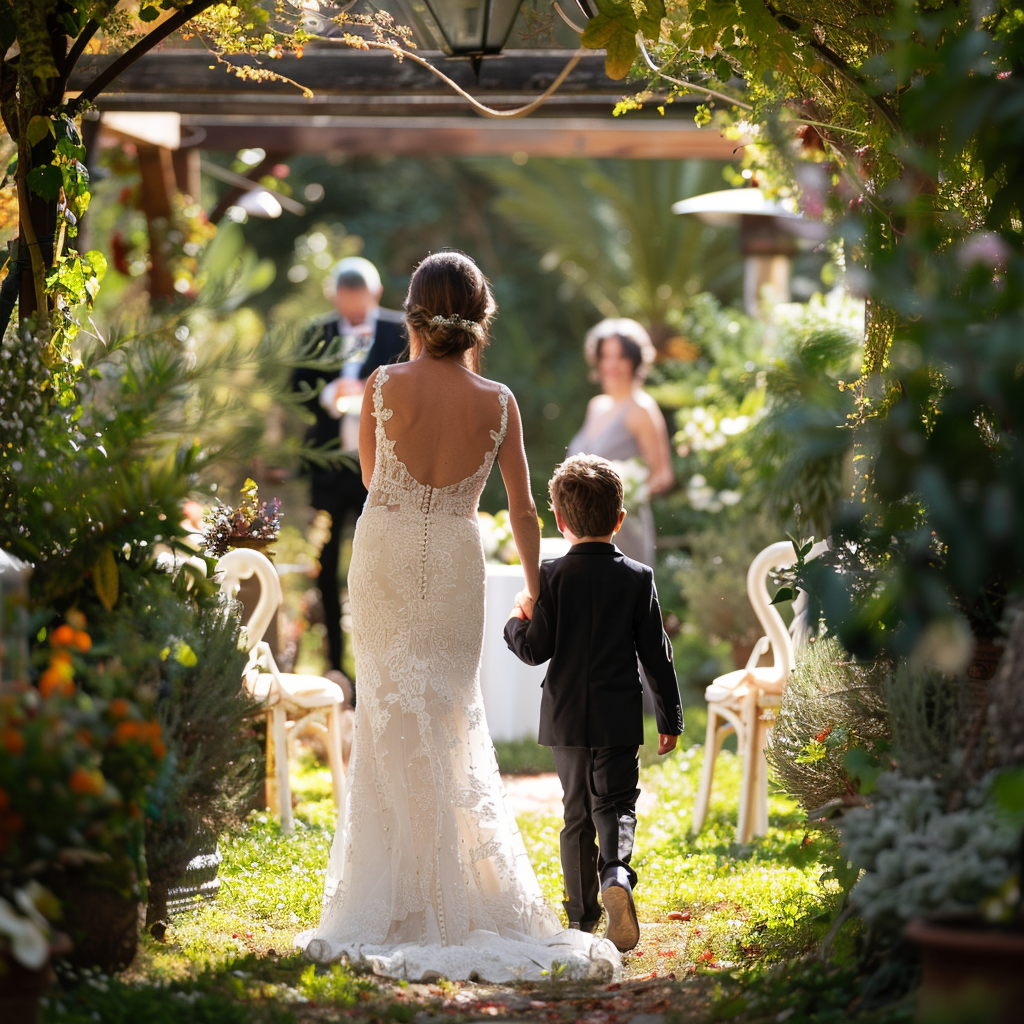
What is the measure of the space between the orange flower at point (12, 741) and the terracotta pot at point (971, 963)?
1.64 meters

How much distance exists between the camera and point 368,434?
3.69m

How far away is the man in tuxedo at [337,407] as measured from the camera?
6.88 meters

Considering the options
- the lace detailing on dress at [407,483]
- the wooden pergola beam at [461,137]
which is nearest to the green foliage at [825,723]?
the lace detailing on dress at [407,483]

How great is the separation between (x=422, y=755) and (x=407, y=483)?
85 centimetres

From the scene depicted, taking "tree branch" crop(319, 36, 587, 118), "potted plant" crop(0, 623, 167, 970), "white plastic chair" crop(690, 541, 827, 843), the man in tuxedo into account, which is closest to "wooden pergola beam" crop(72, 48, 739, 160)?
"tree branch" crop(319, 36, 587, 118)

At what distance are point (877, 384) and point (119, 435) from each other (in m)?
2.17

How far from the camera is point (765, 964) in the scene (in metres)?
3.31

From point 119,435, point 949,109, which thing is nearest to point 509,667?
point 119,435

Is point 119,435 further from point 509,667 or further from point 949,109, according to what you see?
point 509,667

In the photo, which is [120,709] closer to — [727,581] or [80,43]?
[80,43]

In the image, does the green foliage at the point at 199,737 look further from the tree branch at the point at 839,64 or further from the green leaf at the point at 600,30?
the tree branch at the point at 839,64

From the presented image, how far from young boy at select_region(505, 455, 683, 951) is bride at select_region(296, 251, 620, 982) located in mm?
149

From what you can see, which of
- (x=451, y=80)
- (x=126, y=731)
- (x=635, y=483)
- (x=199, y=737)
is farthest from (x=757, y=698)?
(x=126, y=731)

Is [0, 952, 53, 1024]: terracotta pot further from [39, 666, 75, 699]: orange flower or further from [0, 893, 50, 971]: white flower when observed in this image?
[39, 666, 75, 699]: orange flower
